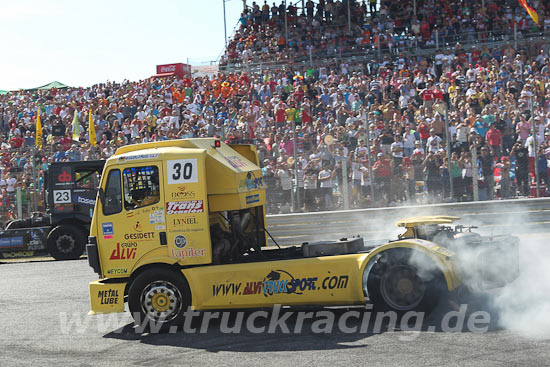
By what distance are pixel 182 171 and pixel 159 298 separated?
4.96ft

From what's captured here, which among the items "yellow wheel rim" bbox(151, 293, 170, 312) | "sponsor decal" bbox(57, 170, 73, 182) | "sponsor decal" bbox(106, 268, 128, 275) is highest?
"sponsor decal" bbox(57, 170, 73, 182)

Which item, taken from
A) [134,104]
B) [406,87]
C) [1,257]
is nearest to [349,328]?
[1,257]

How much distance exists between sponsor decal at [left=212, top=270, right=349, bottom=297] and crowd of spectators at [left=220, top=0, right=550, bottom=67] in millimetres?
19040

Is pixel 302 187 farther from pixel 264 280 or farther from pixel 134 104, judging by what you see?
pixel 134 104

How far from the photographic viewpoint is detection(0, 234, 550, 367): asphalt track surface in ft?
21.7

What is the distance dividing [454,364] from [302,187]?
1014 cm

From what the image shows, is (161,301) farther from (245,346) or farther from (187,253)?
(245,346)

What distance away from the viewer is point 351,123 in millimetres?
18797

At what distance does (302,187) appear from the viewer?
16.3m

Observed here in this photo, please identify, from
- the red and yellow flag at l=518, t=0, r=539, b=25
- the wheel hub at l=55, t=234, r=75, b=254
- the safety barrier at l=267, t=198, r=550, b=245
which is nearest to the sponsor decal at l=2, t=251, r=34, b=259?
the wheel hub at l=55, t=234, r=75, b=254

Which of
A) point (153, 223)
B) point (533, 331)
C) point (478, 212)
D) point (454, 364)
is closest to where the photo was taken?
point (454, 364)

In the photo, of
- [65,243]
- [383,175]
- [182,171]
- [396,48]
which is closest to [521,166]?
[383,175]

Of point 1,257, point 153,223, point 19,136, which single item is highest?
point 19,136

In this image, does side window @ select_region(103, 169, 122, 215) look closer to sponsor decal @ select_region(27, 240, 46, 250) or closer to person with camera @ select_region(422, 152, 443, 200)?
person with camera @ select_region(422, 152, 443, 200)
